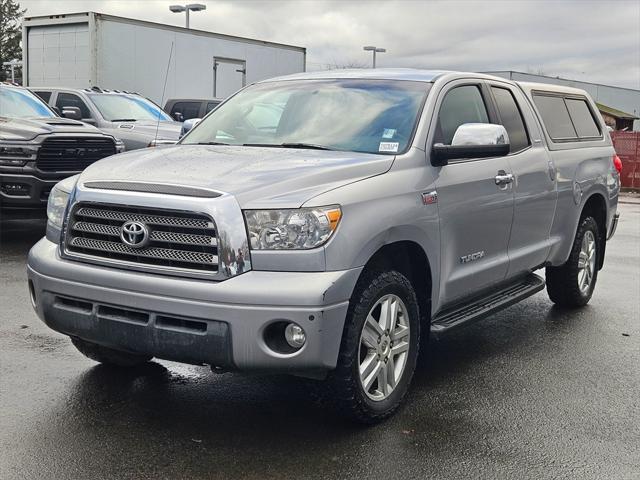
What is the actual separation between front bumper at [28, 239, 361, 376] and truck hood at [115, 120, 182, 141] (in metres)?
8.86

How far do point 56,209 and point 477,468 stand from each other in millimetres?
2584

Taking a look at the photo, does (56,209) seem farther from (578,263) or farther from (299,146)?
(578,263)

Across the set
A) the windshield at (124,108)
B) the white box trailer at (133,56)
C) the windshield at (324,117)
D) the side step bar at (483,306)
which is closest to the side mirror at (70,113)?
the windshield at (124,108)

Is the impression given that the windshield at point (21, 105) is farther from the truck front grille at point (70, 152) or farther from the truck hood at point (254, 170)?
the truck hood at point (254, 170)

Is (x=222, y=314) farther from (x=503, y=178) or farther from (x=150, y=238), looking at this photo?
(x=503, y=178)

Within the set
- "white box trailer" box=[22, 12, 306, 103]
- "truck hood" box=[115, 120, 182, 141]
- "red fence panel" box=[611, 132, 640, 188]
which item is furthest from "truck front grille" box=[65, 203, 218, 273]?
Answer: "red fence panel" box=[611, 132, 640, 188]

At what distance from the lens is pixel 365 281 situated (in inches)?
161

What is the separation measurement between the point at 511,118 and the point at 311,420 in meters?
2.83

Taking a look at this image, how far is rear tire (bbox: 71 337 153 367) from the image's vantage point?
4.83m

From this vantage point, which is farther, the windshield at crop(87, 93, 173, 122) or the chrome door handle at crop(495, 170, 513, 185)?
the windshield at crop(87, 93, 173, 122)

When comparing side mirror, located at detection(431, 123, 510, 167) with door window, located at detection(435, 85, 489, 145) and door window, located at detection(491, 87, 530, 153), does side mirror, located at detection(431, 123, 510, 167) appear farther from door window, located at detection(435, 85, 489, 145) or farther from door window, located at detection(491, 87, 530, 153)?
door window, located at detection(491, 87, 530, 153)

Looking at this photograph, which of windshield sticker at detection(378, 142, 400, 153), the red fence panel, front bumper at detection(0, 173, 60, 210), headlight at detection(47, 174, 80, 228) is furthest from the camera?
the red fence panel

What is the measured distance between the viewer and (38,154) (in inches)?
383

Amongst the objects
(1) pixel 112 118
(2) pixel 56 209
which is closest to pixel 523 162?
(2) pixel 56 209
